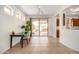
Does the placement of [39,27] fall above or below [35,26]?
below

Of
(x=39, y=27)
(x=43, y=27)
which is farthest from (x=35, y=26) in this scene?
(x=43, y=27)

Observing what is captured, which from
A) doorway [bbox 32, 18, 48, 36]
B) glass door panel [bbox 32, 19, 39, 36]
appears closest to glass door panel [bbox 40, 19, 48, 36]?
doorway [bbox 32, 18, 48, 36]

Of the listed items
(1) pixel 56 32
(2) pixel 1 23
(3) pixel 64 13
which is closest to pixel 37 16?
(1) pixel 56 32

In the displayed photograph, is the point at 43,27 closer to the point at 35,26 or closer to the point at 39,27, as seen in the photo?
the point at 39,27

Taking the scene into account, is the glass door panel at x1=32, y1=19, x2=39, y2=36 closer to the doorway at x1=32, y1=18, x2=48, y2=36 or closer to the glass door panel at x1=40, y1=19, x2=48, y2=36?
the doorway at x1=32, y1=18, x2=48, y2=36

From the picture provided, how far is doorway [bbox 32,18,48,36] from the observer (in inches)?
606

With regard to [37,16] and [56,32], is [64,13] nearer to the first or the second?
[56,32]

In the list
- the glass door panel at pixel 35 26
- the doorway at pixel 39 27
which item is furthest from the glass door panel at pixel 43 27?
the glass door panel at pixel 35 26

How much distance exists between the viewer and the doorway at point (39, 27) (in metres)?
15.4

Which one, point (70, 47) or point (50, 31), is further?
point (50, 31)

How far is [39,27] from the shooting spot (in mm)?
15539

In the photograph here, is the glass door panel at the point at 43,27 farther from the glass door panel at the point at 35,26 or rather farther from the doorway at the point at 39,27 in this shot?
→ the glass door panel at the point at 35,26
